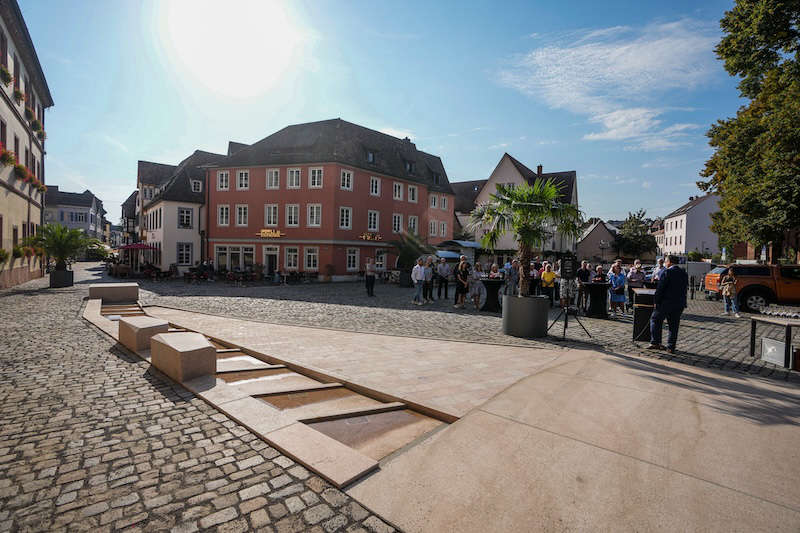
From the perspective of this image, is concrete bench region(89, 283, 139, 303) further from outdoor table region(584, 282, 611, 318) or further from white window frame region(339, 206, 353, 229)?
white window frame region(339, 206, 353, 229)

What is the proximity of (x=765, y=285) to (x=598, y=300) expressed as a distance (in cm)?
750

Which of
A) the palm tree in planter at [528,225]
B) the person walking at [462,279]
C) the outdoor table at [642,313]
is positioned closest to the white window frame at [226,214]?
the person walking at [462,279]

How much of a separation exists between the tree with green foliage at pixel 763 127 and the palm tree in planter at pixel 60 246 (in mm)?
30985

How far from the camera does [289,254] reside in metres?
31.9

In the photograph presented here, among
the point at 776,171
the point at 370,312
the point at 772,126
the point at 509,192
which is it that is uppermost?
the point at 772,126

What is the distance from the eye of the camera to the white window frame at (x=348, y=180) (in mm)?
31078

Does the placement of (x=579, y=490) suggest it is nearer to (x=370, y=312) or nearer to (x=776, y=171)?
(x=370, y=312)

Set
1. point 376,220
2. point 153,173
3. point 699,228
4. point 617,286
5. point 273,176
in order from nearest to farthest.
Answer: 1. point 617,286
2. point 273,176
3. point 376,220
4. point 153,173
5. point 699,228

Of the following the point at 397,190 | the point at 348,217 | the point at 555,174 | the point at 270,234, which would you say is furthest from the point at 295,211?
the point at 555,174

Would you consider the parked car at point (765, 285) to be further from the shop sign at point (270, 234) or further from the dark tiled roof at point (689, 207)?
the dark tiled roof at point (689, 207)

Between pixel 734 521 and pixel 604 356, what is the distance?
489 centimetres

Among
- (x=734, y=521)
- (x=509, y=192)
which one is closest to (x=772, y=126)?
(x=509, y=192)

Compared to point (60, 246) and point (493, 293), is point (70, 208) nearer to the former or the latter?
A: point (60, 246)

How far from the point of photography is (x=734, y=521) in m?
2.65
